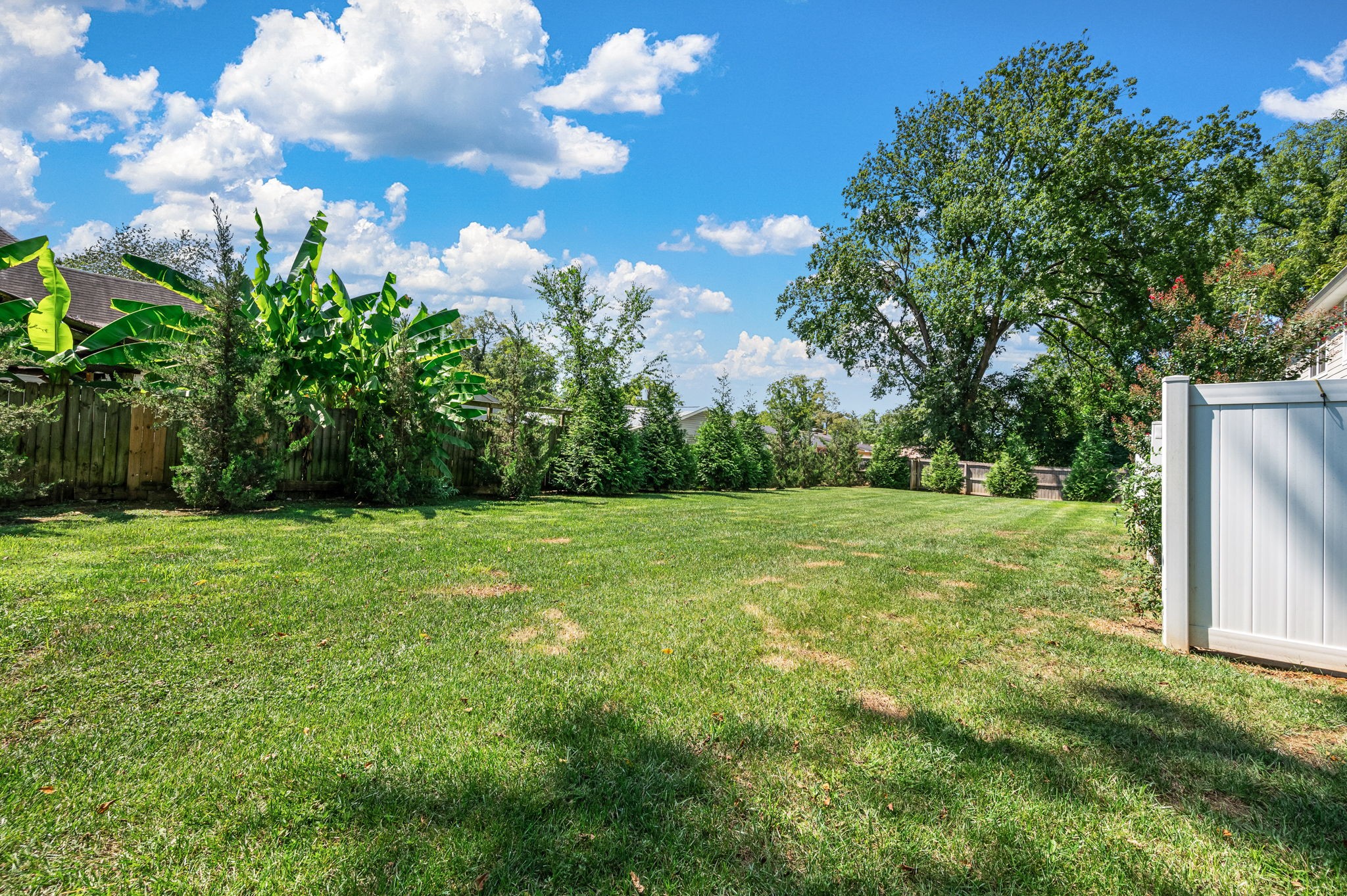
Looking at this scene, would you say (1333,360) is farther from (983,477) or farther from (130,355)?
(130,355)

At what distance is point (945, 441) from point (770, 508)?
50.6 feet

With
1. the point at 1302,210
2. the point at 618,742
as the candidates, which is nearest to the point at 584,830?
the point at 618,742

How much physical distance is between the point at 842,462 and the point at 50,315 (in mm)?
23778

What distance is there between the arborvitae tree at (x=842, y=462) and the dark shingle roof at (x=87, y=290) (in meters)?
21.6

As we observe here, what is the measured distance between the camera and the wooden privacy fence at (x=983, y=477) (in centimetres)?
2186

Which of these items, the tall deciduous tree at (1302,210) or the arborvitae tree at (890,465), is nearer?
the tall deciduous tree at (1302,210)

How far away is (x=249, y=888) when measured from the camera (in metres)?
1.54

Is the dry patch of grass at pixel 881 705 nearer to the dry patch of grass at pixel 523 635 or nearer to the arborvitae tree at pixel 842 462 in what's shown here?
the dry patch of grass at pixel 523 635

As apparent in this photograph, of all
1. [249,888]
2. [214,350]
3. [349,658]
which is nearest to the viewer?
[249,888]

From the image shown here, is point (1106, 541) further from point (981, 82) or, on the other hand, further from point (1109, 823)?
point (981, 82)

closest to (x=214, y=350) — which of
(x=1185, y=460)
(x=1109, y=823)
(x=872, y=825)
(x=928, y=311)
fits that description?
(x=872, y=825)

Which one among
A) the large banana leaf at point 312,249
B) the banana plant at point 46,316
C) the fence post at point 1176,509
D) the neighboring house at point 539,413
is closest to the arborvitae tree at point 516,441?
the neighboring house at point 539,413

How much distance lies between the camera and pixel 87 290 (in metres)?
14.2

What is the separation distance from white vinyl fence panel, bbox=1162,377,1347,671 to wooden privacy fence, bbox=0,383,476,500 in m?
10.6
